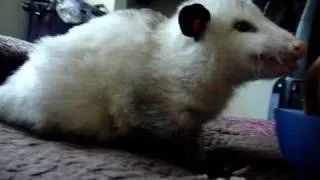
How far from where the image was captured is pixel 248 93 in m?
2.59

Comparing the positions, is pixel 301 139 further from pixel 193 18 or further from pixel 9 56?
pixel 9 56

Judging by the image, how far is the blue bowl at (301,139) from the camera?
744mm

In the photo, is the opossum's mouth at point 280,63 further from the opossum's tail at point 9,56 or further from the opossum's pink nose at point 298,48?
the opossum's tail at point 9,56

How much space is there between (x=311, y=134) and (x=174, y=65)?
0.99ft

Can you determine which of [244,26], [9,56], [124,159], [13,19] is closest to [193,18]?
[244,26]

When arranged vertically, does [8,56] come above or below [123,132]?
above

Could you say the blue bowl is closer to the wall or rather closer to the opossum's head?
the opossum's head

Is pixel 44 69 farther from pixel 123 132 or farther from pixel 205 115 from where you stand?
pixel 205 115

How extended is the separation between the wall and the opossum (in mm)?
1574

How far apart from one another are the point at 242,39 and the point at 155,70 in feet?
0.54

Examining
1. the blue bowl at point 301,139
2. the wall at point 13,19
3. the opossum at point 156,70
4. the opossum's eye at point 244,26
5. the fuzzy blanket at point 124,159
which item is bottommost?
the fuzzy blanket at point 124,159

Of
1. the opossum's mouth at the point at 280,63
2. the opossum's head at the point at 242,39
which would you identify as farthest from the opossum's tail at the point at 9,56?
the opossum's mouth at the point at 280,63

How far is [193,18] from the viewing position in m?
0.92

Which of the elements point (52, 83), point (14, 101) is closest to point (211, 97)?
point (52, 83)
